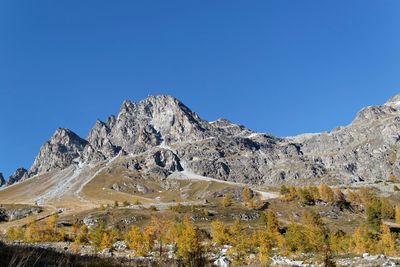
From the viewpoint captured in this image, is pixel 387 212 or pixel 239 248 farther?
pixel 387 212

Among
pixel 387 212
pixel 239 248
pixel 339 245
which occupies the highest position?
pixel 387 212

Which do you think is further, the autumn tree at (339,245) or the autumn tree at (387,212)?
the autumn tree at (387,212)

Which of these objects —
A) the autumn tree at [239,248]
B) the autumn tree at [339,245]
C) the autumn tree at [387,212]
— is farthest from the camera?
the autumn tree at [387,212]

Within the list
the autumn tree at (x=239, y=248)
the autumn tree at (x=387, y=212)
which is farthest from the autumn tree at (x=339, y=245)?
the autumn tree at (x=387, y=212)

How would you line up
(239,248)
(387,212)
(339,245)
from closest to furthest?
(239,248) < (339,245) < (387,212)

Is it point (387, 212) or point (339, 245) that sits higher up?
point (387, 212)

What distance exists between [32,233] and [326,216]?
463 ft

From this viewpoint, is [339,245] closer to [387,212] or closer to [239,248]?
[239,248]

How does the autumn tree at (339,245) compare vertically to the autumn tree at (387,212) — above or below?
below

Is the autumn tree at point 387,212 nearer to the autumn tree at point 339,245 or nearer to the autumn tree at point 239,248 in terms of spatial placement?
the autumn tree at point 339,245

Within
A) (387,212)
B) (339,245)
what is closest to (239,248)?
(339,245)

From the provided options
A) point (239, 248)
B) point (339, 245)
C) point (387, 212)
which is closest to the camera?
point (239, 248)

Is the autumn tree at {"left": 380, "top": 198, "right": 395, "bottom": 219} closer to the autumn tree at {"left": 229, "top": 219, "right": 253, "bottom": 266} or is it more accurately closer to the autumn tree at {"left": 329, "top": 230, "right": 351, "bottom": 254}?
the autumn tree at {"left": 329, "top": 230, "right": 351, "bottom": 254}

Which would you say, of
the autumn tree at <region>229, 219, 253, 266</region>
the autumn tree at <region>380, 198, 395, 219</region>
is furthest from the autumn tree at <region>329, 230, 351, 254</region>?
the autumn tree at <region>380, 198, 395, 219</region>
